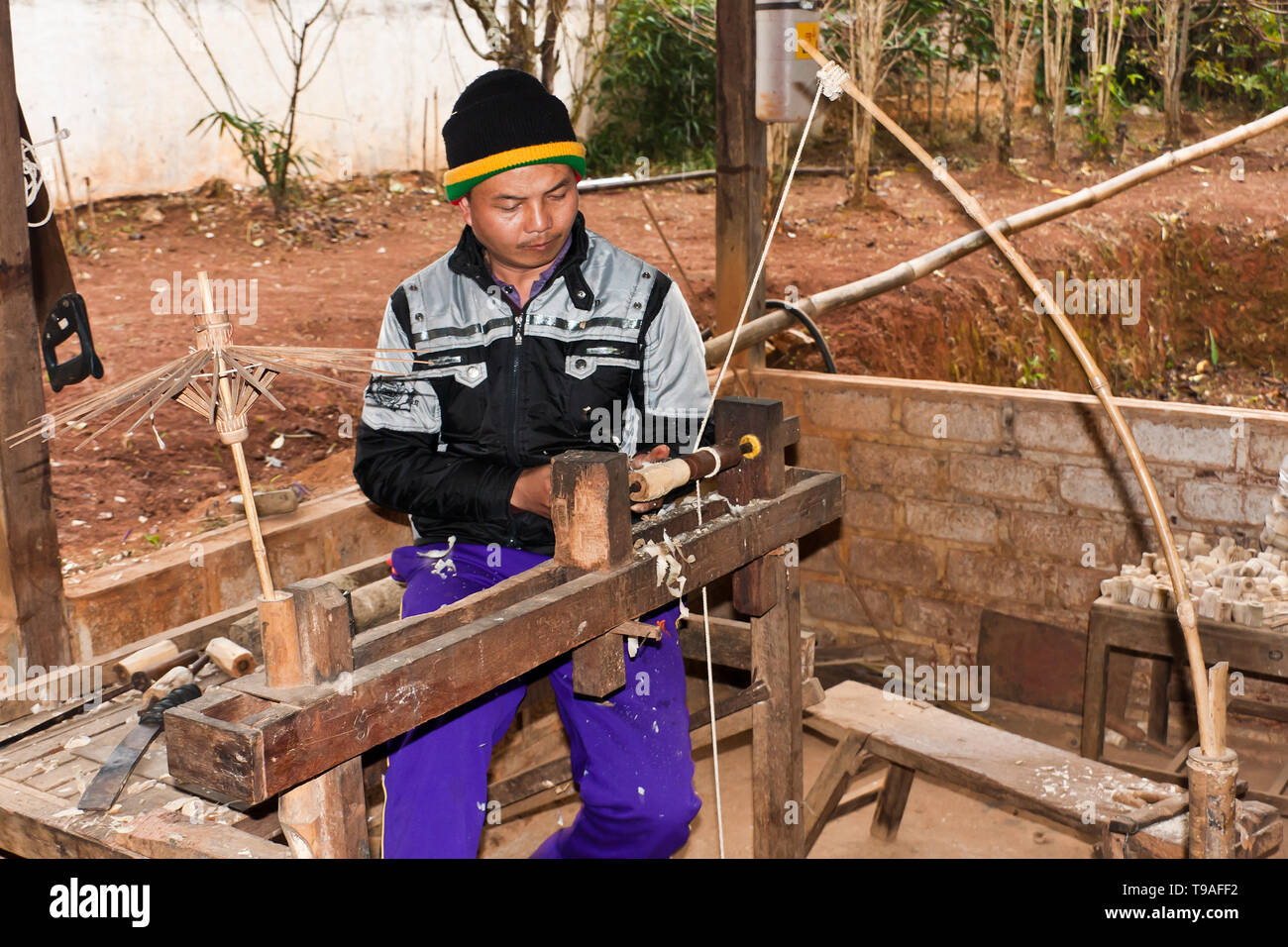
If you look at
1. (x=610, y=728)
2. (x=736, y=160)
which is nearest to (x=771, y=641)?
(x=610, y=728)

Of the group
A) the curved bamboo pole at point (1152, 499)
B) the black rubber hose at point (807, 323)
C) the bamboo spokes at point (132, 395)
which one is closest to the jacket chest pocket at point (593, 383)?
the curved bamboo pole at point (1152, 499)

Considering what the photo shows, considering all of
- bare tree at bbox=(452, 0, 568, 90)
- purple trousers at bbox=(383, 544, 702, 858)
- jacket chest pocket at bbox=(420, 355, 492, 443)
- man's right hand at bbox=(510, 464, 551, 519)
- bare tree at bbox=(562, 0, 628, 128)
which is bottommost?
purple trousers at bbox=(383, 544, 702, 858)

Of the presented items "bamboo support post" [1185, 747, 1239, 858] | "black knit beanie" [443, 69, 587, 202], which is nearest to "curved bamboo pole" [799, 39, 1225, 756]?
"bamboo support post" [1185, 747, 1239, 858]

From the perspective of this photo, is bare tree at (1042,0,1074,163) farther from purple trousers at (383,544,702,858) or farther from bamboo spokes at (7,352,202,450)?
bamboo spokes at (7,352,202,450)

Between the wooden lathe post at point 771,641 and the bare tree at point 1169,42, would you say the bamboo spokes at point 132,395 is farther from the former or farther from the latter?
the bare tree at point 1169,42

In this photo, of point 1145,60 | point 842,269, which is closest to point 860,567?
point 842,269

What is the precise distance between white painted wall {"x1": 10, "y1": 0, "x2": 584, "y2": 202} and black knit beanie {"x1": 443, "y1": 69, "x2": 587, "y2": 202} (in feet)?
21.3

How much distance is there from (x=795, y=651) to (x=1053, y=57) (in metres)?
8.68

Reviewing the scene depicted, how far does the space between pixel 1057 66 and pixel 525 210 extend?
885 cm

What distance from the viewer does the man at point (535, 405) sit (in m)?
3.06

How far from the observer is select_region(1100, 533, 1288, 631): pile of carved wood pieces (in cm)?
464

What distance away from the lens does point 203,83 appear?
31.2ft

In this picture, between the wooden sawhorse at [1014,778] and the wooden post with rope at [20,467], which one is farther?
the wooden post with rope at [20,467]

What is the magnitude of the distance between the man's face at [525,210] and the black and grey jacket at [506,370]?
12cm
